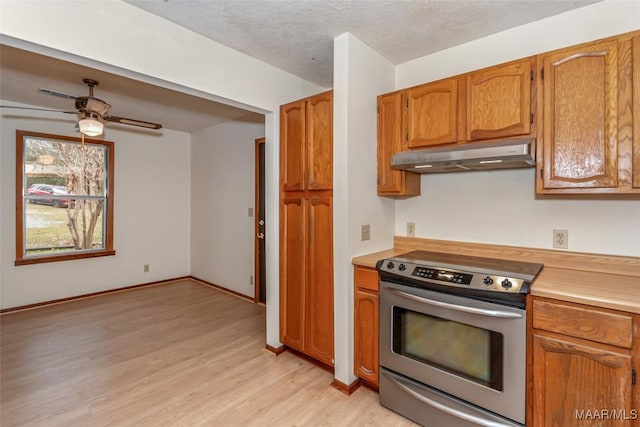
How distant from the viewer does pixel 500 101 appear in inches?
74.0

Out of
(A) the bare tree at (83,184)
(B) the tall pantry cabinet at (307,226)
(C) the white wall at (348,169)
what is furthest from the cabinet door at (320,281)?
(A) the bare tree at (83,184)

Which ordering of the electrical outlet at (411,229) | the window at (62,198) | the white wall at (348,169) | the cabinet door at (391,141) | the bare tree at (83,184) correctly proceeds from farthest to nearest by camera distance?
the bare tree at (83,184) → the window at (62,198) → the electrical outlet at (411,229) → the cabinet door at (391,141) → the white wall at (348,169)

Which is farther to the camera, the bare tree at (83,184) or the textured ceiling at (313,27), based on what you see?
the bare tree at (83,184)

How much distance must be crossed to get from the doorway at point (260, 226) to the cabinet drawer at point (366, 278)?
2073mm

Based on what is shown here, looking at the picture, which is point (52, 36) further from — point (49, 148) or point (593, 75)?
point (49, 148)

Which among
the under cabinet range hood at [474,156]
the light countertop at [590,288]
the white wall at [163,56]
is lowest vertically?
the light countertop at [590,288]

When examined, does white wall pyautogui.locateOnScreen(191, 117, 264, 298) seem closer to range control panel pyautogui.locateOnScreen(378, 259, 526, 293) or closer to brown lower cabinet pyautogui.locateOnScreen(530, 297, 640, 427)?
range control panel pyautogui.locateOnScreen(378, 259, 526, 293)

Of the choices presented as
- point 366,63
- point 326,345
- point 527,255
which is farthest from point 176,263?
point 527,255

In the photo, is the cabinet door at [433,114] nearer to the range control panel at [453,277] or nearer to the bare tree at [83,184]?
the range control panel at [453,277]

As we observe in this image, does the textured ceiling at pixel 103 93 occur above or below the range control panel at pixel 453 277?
above

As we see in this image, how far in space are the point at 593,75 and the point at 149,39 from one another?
253 cm

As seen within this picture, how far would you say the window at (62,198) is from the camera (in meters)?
3.78

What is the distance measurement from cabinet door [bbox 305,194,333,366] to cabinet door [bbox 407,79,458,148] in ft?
2.58

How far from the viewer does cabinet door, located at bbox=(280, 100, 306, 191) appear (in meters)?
2.53
